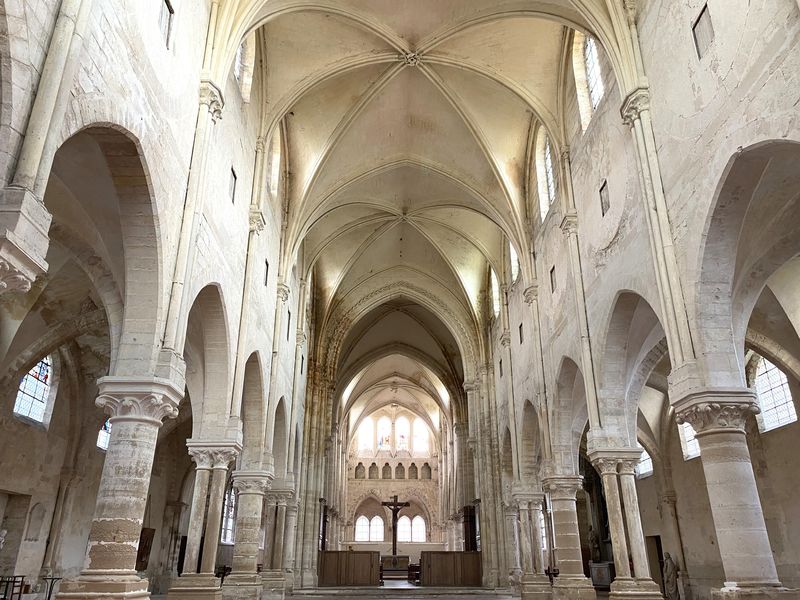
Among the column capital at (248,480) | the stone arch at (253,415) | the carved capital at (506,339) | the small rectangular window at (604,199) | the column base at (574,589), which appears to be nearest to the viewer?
the small rectangular window at (604,199)

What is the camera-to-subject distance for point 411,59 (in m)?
17.8

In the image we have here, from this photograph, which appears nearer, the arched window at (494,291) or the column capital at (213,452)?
the column capital at (213,452)

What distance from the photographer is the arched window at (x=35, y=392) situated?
1734cm

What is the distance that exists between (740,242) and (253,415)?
11612mm

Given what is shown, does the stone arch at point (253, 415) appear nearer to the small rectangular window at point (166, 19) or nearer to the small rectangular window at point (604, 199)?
the small rectangular window at point (166, 19)

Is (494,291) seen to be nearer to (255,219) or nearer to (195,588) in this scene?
(255,219)

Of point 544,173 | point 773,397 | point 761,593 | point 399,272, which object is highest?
point 399,272

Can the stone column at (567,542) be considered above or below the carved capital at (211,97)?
below

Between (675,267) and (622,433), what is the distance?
4.80 meters

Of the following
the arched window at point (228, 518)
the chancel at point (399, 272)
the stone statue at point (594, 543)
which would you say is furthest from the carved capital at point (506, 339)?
the arched window at point (228, 518)

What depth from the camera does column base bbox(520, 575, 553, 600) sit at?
18844mm

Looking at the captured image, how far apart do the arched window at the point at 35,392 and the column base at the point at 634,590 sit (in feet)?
48.1

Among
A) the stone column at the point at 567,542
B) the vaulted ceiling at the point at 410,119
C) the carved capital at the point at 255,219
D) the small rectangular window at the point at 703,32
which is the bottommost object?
the stone column at the point at 567,542

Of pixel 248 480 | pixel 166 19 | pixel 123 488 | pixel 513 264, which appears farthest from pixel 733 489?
pixel 513 264
